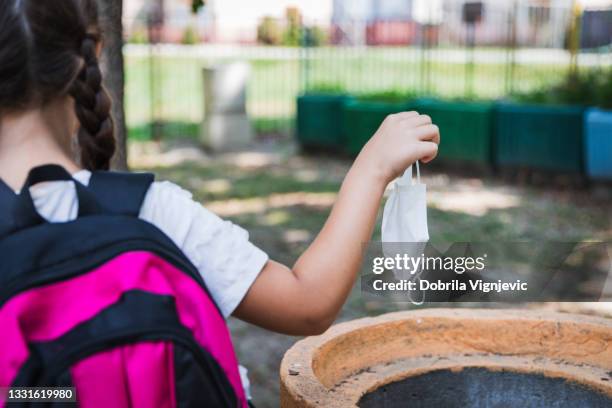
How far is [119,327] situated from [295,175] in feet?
29.5

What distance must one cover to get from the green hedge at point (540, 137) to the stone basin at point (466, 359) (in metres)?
6.53

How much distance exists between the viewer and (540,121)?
30.3 feet

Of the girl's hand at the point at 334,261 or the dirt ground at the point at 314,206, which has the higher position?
the girl's hand at the point at 334,261

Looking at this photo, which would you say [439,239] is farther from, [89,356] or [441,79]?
[441,79]

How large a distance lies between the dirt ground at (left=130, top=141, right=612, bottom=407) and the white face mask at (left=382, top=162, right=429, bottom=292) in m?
2.60

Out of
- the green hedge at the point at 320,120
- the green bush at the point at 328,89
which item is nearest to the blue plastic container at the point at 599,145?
the green hedge at the point at 320,120

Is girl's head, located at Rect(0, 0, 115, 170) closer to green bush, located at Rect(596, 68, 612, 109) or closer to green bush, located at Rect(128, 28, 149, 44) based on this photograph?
green bush, located at Rect(596, 68, 612, 109)

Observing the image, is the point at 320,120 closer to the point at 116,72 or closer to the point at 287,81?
the point at 287,81

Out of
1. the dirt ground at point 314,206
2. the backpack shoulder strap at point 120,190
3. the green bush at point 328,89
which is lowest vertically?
the dirt ground at point 314,206

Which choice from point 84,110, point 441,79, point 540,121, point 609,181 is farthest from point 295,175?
point 84,110

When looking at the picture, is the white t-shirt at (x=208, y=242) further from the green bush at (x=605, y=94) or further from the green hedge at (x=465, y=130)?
the green hedge at (x=465, y=130)

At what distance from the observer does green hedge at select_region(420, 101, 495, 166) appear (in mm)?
9773

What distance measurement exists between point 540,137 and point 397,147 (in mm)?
7828

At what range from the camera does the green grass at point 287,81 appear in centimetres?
1462
